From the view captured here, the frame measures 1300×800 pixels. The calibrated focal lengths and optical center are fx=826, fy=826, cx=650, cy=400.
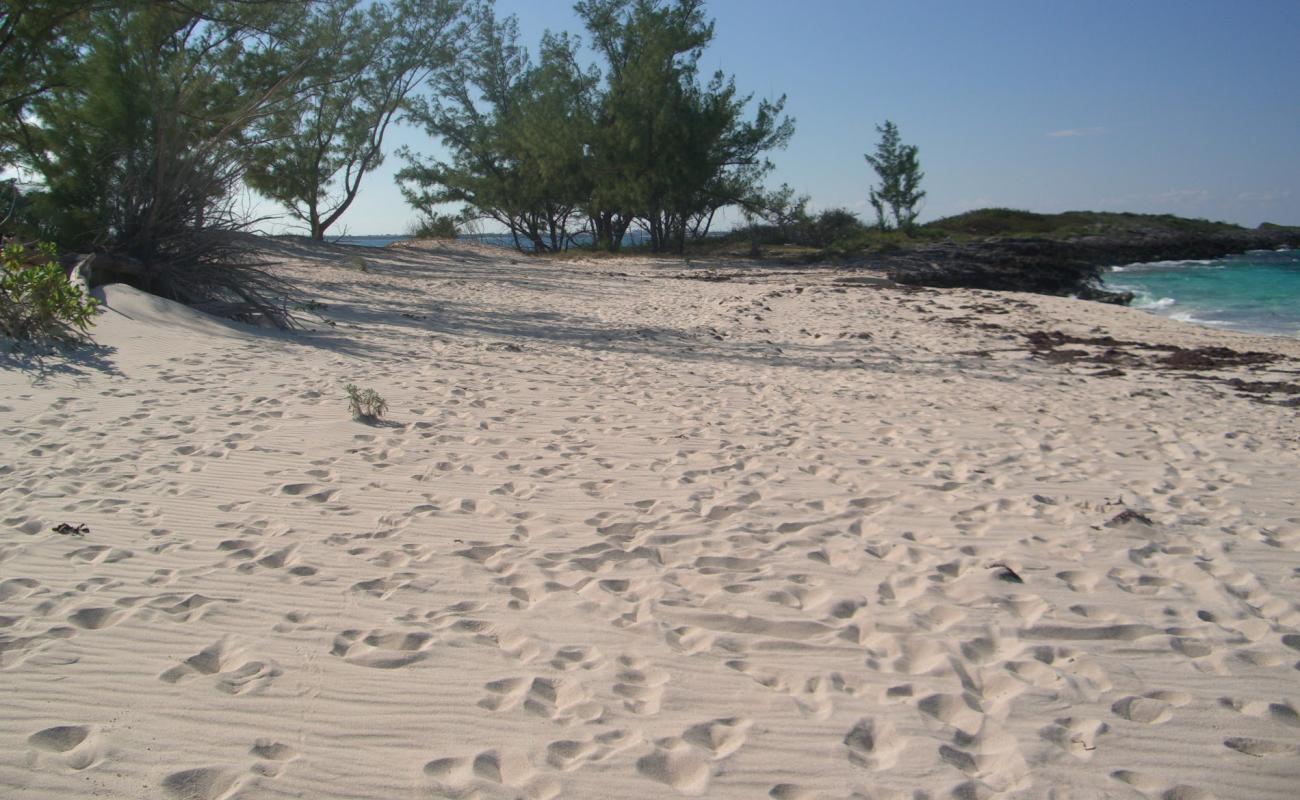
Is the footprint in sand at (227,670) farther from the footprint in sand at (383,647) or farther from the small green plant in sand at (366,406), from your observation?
the small green plant in sand at (366,406)

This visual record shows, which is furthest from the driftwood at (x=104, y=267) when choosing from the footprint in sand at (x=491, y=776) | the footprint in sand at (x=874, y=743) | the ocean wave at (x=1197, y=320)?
the ocean wave at (x=1197, y=320)

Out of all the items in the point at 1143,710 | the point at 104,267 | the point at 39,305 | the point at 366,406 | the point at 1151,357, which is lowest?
the point at 1143,710

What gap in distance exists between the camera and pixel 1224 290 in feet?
94.0

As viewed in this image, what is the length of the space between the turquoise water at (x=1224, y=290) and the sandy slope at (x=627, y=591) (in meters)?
15.5

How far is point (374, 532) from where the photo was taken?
14.1 ft

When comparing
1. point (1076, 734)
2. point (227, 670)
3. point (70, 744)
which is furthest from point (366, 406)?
point (1076, 734)

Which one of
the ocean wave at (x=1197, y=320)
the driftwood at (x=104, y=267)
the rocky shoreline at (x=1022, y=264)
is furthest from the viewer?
the rocky shoreline at (x=1022, y=264)

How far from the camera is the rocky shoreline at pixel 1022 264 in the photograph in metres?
23.5

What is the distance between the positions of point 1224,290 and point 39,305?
3324 centimetres

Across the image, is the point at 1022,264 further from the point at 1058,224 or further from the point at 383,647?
the point at 383,647

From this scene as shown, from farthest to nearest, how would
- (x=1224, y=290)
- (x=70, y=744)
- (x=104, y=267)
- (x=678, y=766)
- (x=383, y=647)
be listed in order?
(x=1224, y=290) < (x=104, y=267) < (x=383, y=647) < (x=678, y=766) < (x=70, y=744)

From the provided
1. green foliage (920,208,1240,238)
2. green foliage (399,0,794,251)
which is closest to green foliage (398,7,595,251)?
green foliage (399,0,794,251)

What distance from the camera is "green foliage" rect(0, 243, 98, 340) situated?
24.6 ft

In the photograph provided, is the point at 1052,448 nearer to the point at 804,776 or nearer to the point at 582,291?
the point at 804,776
